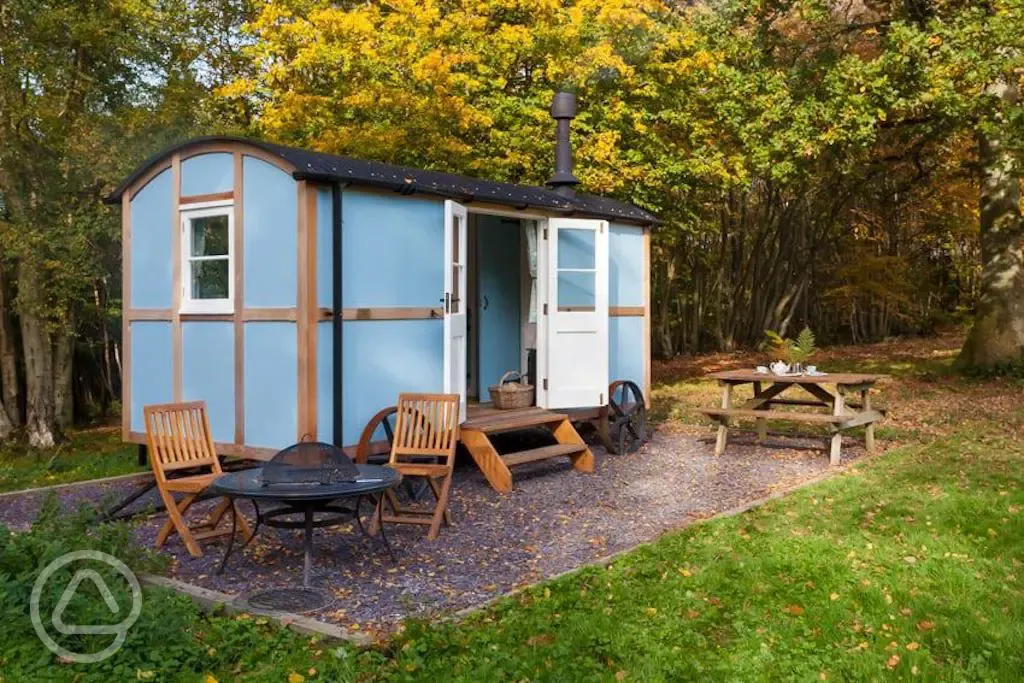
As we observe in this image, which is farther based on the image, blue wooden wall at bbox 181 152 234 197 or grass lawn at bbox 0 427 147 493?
grass lawn at bbox 0 427 147 493

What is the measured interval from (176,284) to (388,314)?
1866 mm

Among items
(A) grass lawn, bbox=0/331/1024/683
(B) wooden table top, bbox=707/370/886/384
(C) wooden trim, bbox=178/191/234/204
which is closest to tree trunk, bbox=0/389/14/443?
(C) wooden trim, bbox=178/191/234/204

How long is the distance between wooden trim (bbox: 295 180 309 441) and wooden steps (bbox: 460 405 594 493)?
141 centimetres

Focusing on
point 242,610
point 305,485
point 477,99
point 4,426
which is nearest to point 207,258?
point 305,485

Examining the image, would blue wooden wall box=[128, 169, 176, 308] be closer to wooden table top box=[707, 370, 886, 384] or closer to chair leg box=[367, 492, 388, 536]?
chair leg box=[367, 492, 388, 536]

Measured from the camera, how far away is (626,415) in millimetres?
9648

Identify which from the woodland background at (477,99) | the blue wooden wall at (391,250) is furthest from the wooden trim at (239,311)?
the woodland background at (477,99)

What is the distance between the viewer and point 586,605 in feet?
15.2

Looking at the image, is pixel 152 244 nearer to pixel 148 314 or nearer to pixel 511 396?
pixel 148 314

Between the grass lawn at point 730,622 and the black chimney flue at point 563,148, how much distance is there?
16.5 feet

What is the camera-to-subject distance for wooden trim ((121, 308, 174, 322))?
8.02m

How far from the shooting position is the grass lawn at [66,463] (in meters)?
9.48

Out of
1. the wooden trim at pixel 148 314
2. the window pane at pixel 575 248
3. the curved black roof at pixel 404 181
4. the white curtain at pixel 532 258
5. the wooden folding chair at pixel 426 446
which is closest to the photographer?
Answer: the wooden folding chair at pixel 426 446

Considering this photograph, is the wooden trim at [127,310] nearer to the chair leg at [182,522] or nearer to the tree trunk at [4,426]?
the chair leg at [182,522]
